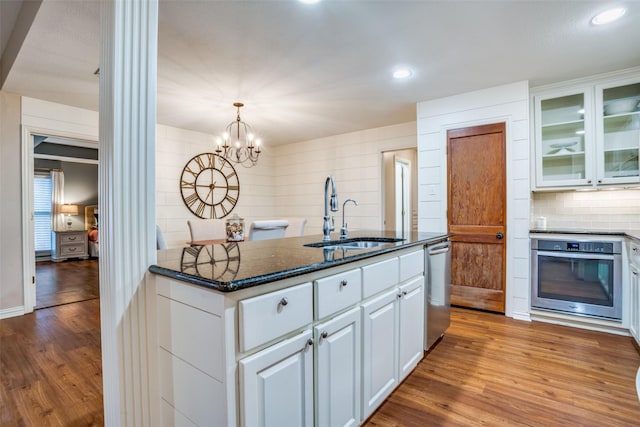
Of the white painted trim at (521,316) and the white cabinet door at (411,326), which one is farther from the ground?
the white cabinet door at (411,326)

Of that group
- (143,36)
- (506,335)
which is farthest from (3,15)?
(506,335)

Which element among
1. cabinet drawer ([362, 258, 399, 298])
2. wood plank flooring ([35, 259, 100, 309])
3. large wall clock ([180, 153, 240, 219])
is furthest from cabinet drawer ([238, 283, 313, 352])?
large wall clock ([180, 153, 240, 219])

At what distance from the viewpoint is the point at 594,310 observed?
2.83 metres

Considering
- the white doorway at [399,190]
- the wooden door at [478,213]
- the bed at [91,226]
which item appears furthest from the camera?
the bed at [91,226]

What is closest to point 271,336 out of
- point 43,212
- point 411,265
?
point 411,265

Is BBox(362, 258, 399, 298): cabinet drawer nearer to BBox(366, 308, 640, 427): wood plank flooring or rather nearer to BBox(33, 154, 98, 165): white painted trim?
BBox(366, 308, 640, 427): wood plank flooring

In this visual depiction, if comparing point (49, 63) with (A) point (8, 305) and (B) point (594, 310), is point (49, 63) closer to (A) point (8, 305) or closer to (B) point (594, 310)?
(A) point (8, 305)

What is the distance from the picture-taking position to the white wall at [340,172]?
4.96m

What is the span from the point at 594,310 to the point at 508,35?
2.50 meters

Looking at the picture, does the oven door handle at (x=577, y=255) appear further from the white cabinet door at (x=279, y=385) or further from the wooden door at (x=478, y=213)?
the white cabinet door at (x=279, y=385)

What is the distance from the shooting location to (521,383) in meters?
1.99

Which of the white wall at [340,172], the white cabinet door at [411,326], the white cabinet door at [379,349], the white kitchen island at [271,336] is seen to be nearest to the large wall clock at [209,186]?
the white wall at [340,172]

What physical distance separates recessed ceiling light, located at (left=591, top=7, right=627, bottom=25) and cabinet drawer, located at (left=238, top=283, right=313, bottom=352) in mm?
2684

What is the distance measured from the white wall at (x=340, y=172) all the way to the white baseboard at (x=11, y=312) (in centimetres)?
389
